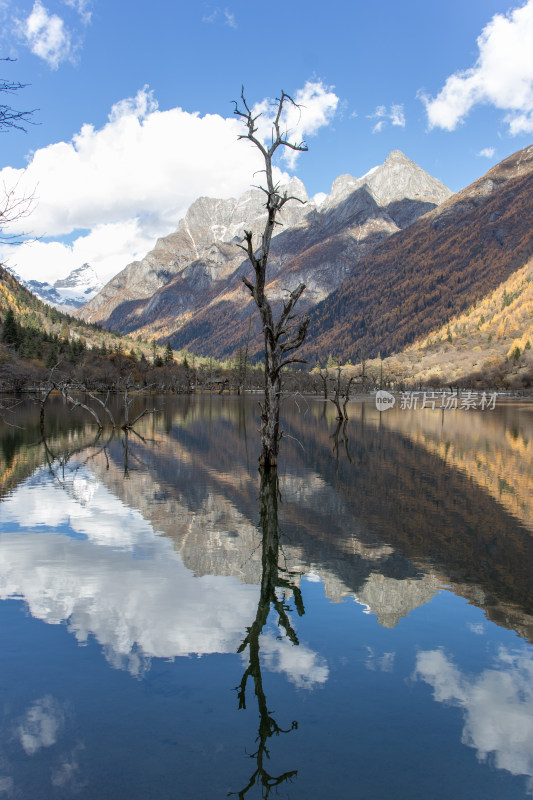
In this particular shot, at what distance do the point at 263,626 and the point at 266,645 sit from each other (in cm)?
70

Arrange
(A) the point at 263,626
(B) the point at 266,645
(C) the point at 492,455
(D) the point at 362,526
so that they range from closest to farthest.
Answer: (B) the point at 266,645 → (A) the point at 263,626 → (D) the point at 362,526 → (C) the point at 492,455

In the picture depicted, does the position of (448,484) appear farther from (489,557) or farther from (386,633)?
(386,633)

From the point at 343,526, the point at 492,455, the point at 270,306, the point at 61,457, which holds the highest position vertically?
the point at 270,306

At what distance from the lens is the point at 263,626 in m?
8.16

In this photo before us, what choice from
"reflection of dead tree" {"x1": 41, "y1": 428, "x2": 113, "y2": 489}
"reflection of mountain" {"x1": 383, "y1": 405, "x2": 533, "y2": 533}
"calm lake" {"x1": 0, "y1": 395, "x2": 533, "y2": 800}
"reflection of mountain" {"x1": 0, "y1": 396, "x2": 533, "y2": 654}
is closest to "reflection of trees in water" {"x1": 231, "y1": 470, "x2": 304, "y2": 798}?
"calm lake" {"x1": 0, "y1": 395, "x2": 533, "y2": 800}

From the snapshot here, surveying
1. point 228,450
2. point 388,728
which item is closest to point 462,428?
point 228,450

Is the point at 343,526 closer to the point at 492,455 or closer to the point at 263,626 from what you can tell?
the point at 263,626

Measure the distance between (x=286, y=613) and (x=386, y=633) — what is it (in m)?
1.61

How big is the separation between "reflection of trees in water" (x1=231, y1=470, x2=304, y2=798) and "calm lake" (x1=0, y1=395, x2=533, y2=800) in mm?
29

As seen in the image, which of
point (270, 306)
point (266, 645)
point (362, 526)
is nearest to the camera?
point (266, 645)

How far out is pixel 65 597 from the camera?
9.34 m

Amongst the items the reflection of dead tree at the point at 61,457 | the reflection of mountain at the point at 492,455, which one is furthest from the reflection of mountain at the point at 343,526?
the reflection of dead tree at the point at 61,457

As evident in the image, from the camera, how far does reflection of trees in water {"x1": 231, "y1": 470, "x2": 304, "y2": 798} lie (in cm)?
492

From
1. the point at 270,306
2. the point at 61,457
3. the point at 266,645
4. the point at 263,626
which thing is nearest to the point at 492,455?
the point at 270,306
